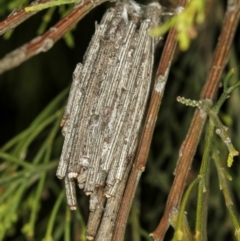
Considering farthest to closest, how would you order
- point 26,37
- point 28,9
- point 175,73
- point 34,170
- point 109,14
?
point 26,37 < point 175,73 < point 34,170 < point 109,14 < point 28,9

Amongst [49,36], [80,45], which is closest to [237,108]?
[80,45]

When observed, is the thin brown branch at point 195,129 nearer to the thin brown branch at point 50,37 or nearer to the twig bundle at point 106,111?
the twig bundle at point 106,111

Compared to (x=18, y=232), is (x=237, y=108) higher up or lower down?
higher up

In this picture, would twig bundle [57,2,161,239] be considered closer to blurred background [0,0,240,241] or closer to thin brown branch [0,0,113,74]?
thin brown branch [0,0,113,74]

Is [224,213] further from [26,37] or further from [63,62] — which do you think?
[26,37]

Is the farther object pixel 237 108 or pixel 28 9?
pixel 237 108

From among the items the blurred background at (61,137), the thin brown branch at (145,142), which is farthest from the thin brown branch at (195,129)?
the blurred background at (61,137)
